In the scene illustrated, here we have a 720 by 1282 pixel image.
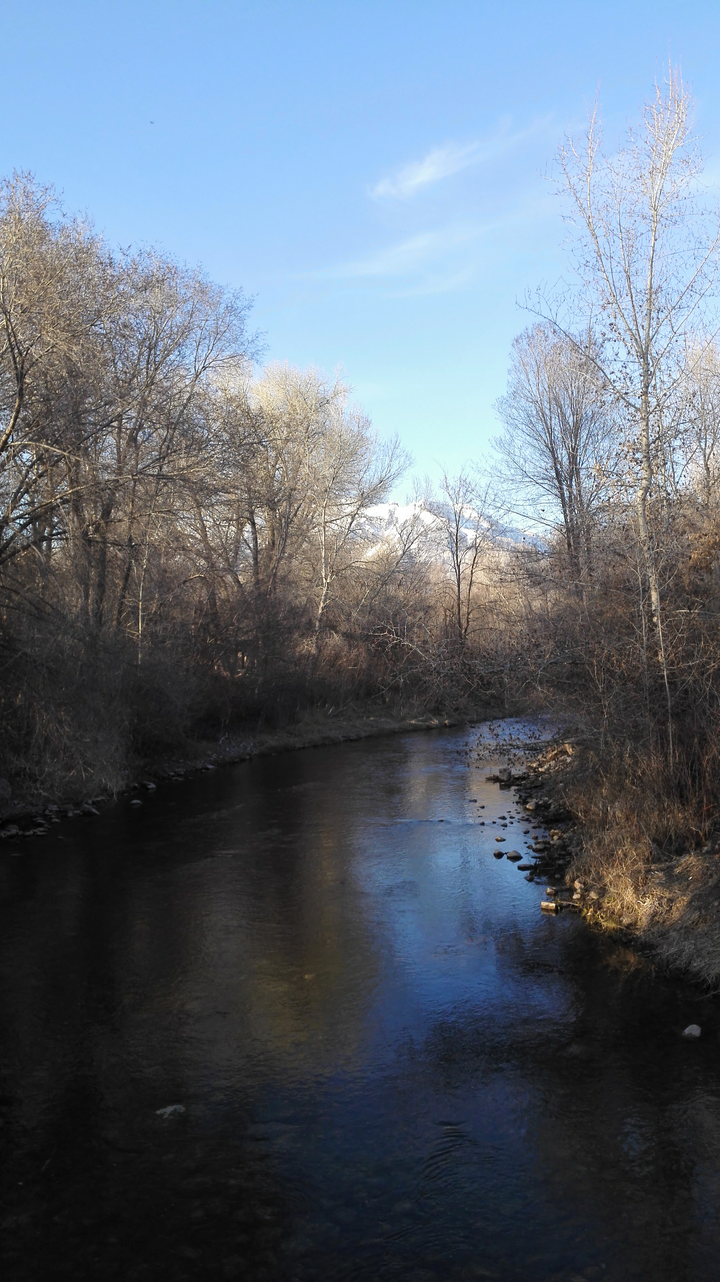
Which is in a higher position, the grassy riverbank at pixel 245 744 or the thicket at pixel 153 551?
the thicket at pixel 153 551

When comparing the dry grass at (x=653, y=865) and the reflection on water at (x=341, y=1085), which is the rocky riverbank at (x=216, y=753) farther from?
the dry grass at (x=653, y=865)

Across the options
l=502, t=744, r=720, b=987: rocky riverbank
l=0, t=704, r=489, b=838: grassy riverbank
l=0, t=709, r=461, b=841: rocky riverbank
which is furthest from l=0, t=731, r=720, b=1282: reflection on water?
l=0, t=704, r=489, b=838: grassy riverbank

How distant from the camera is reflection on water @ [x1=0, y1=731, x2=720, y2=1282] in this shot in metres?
4.47

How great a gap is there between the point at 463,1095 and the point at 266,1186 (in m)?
1.58

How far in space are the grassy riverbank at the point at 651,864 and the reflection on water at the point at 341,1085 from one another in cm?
40

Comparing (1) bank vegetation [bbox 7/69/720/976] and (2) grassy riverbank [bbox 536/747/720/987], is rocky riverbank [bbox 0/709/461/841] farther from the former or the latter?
(2) grassy riverbank [bbox 536/747/720/987]

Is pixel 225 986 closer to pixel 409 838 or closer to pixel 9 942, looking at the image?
pixel 9 942

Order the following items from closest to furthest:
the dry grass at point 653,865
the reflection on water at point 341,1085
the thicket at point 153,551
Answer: the reflection on water at point 341,1085, the dry grass at point 653,865, the thicket at point 153,551

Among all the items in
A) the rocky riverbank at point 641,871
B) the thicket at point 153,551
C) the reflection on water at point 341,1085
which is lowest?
the reflection on water at point 341,1085

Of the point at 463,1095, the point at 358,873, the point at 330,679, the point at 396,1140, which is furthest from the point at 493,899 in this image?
the point at 330,679

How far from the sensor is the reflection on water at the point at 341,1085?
447 centimetres

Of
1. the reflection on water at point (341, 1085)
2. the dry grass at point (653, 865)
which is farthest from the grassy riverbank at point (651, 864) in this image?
the reflection on water at point (341, 1085)

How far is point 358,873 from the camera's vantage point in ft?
37.7

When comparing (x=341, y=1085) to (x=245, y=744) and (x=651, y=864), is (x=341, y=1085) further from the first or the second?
(x=245, y=744)
